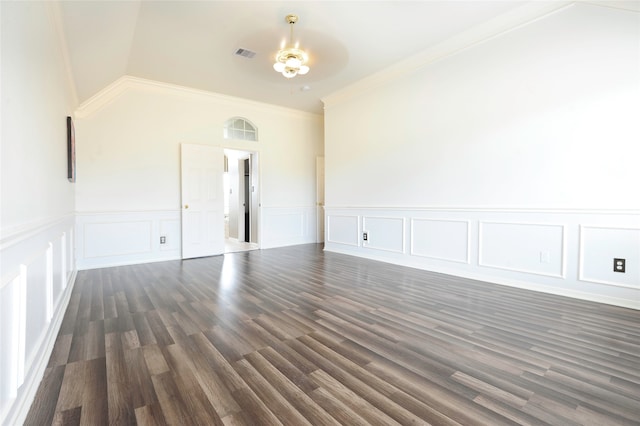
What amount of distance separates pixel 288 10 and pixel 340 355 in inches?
137

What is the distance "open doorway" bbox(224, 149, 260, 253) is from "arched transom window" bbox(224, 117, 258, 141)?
1.20 feet

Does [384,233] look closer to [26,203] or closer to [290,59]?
[290,59]

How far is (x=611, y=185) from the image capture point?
9.82 feet

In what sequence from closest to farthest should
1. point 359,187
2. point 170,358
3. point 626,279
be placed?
point 170,358 < point 626,279 < point 359,187

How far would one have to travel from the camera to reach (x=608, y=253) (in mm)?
3023

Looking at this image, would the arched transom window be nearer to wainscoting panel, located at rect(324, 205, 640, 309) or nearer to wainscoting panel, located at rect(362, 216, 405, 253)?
wainscoting panel, located at rect(362, 216, 405, 253)

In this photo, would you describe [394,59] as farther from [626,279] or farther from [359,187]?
[626,279]

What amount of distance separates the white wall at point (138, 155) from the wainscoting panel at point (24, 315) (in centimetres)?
289

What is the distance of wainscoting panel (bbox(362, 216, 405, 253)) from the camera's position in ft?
16.2

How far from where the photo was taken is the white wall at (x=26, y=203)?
1.31 meters

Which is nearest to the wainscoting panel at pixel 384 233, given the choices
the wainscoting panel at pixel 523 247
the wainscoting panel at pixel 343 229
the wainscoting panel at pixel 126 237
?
the wainscoting panel at pixel 343 229

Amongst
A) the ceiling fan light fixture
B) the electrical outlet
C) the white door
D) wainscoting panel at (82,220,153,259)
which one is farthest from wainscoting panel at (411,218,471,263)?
wainscoting panel at (82,220,153,259)

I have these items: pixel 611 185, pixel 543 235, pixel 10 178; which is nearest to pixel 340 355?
pixel 10 178

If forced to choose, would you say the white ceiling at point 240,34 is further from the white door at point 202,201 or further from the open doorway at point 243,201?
the open doorway at point 243,201
